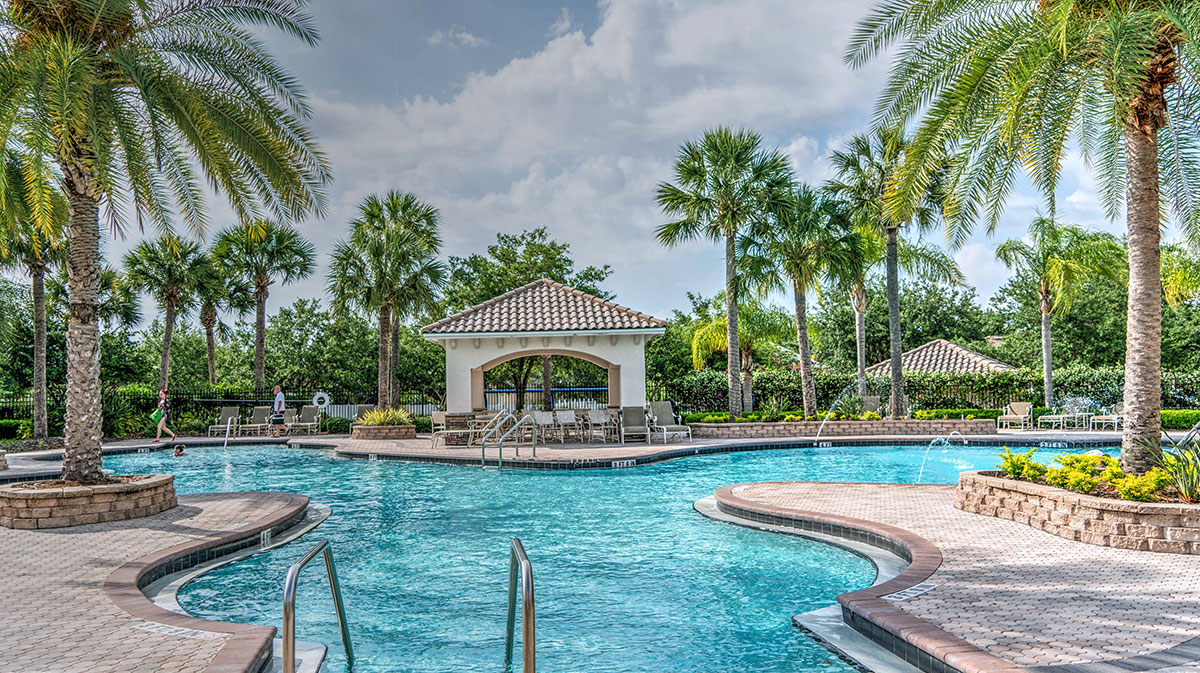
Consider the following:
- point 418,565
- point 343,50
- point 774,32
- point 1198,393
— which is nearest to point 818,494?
point 418,565

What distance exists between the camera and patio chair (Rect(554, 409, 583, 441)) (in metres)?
19.7

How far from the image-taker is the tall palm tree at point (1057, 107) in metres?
7.47

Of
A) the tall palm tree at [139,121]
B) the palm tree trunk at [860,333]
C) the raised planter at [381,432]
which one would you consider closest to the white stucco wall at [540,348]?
the raised planter at [381,432]

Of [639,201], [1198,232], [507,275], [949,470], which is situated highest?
[639,201]

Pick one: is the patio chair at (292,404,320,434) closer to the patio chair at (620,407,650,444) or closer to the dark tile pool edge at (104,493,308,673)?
the patio chair at (620,407,650,444)

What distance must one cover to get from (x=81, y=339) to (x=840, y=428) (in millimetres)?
18264

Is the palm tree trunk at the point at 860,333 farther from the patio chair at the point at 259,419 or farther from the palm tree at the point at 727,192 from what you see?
the patio chair at the point at 259,419

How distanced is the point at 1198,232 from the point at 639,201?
18.7 metres

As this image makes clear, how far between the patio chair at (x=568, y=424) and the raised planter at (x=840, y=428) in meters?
Answer: 3.27

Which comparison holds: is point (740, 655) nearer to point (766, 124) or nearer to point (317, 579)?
point (317, 579)

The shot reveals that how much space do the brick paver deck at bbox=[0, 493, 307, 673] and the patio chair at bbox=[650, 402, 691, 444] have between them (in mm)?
12207

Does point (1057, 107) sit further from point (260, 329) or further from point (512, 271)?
point (260, 329)

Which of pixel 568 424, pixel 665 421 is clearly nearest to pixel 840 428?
pixel 665 421

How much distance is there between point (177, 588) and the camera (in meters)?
6.50
